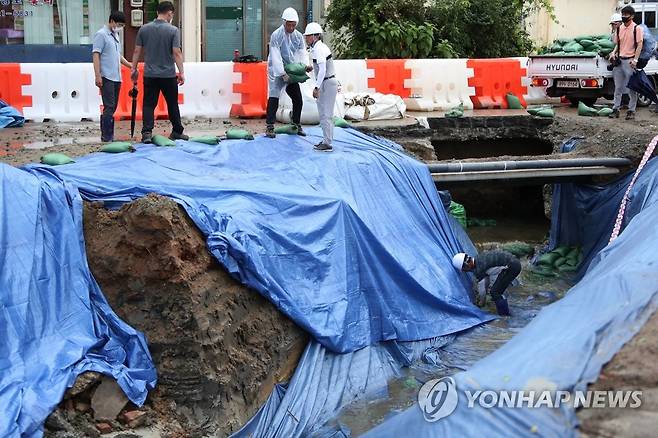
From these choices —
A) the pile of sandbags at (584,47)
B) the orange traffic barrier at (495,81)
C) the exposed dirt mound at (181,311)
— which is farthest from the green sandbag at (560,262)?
the exposed dirt mound at (181,311)

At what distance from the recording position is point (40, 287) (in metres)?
7.74

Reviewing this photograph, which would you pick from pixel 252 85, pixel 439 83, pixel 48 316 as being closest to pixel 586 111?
pixel 439 83

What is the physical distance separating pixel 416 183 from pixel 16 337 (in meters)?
6.06

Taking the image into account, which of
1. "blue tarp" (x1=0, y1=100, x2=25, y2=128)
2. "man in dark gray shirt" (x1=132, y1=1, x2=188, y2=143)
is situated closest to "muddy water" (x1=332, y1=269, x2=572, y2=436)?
"man in dark gray shirt" (x1=132, y1=1, x2=188, y2=143)

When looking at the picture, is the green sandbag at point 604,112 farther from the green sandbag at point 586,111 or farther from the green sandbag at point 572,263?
the green sandbag at point 572,263

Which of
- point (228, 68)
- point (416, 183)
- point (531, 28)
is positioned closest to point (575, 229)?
point (416, 183)

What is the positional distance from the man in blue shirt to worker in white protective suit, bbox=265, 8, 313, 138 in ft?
6.31

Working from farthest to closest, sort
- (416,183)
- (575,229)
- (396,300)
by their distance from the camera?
1. (575,229)
2. (416,183)
3. (396,300)

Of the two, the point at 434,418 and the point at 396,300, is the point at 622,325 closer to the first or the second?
the point at 434,418

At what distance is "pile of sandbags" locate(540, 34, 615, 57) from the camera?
17683 mm

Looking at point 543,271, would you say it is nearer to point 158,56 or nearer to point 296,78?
point 296,78

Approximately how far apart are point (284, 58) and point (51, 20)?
9.47 meters

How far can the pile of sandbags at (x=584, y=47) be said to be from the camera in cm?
1768

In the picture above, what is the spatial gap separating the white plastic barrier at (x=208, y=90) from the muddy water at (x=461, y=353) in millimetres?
5686
